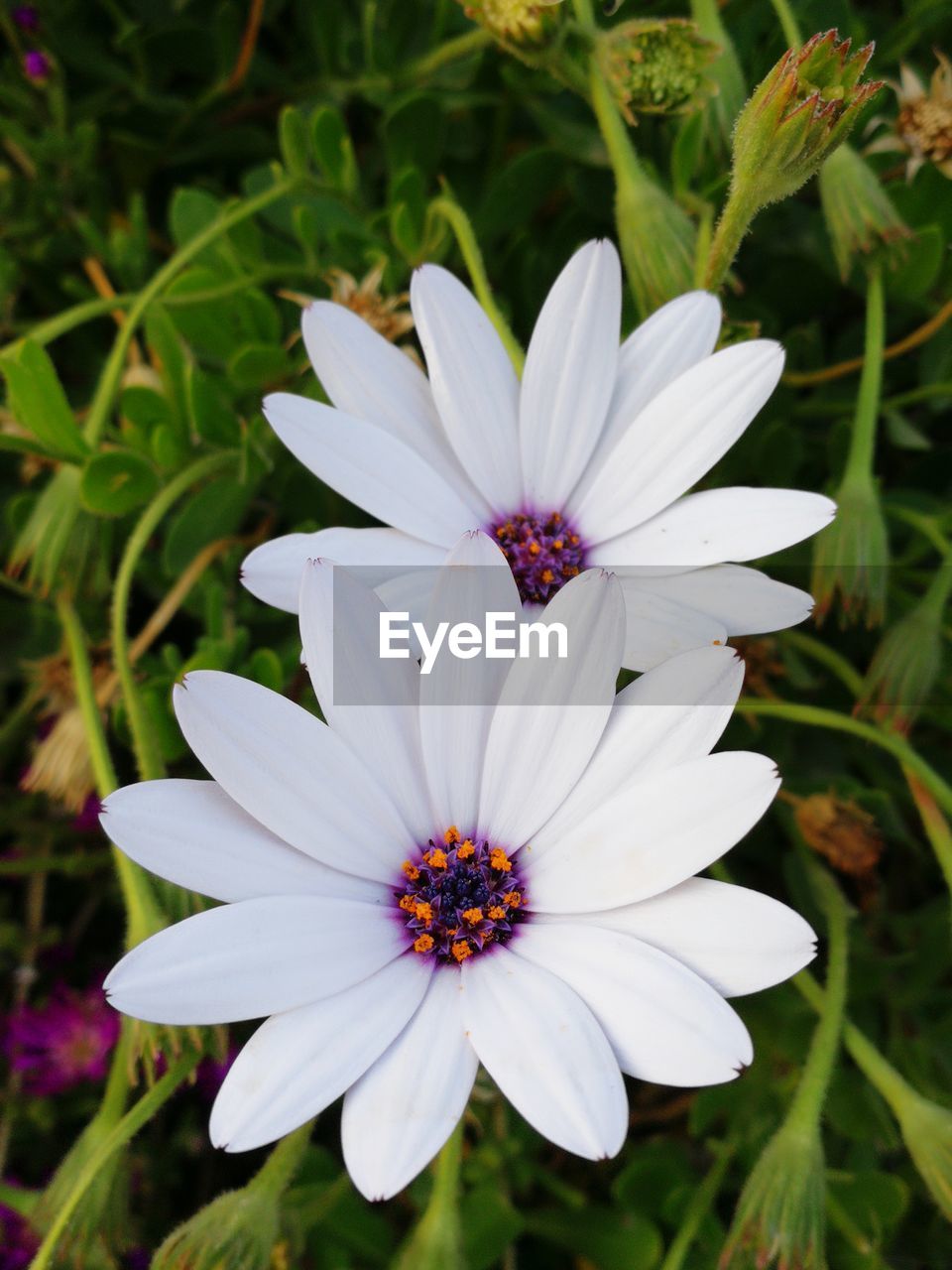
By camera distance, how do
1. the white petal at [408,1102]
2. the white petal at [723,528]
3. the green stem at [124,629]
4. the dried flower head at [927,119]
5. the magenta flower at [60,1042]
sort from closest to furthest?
the white petal at [408,1102] < the white petal at [723,528] < the green stem at [124,629] < the dried flower head at [927,119] < the magenta flower at [60,1042]

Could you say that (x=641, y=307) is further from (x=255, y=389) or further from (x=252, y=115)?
(x=252, y=115)

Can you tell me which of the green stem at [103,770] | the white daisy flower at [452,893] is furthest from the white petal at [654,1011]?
the green stem at [103,770]

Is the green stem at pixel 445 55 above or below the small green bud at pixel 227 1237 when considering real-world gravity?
above

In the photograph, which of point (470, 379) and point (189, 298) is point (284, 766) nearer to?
point (470, 379)

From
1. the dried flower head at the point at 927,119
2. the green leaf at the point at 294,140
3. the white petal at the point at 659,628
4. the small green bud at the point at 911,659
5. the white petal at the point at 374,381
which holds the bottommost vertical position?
the small green bud at the point at 911,659

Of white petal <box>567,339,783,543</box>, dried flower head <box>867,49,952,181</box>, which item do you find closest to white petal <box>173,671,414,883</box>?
white petal <box>567,339,783,543</box>

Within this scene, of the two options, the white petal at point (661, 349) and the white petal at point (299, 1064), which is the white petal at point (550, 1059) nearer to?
the white petal at point (299, 1064)
